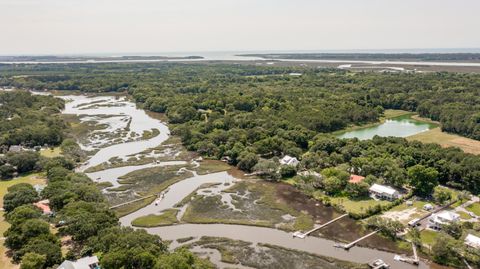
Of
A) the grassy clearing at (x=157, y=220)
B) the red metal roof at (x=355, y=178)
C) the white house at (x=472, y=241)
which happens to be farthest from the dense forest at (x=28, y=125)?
the white house at (x=472, y=241)

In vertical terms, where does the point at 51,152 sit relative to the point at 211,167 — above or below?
above

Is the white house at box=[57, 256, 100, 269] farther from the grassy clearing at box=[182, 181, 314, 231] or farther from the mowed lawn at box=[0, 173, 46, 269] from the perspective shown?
the grassy clearing at box=[182, 181, 314, 231]

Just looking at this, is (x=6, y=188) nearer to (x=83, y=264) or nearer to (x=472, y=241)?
(x=83, y=264)

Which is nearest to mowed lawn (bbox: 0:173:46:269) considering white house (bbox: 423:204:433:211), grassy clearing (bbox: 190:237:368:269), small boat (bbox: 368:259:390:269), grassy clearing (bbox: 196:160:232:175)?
grassy clearing (bbox: 190:237:368:269)

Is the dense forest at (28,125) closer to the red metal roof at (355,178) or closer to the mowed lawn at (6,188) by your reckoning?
the mowed lawn at (6,188)

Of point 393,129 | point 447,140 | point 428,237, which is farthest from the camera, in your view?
point 393,129

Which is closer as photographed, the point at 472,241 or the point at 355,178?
the point at 472,241

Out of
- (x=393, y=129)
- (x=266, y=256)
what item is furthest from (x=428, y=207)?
(x=393, y=129)
